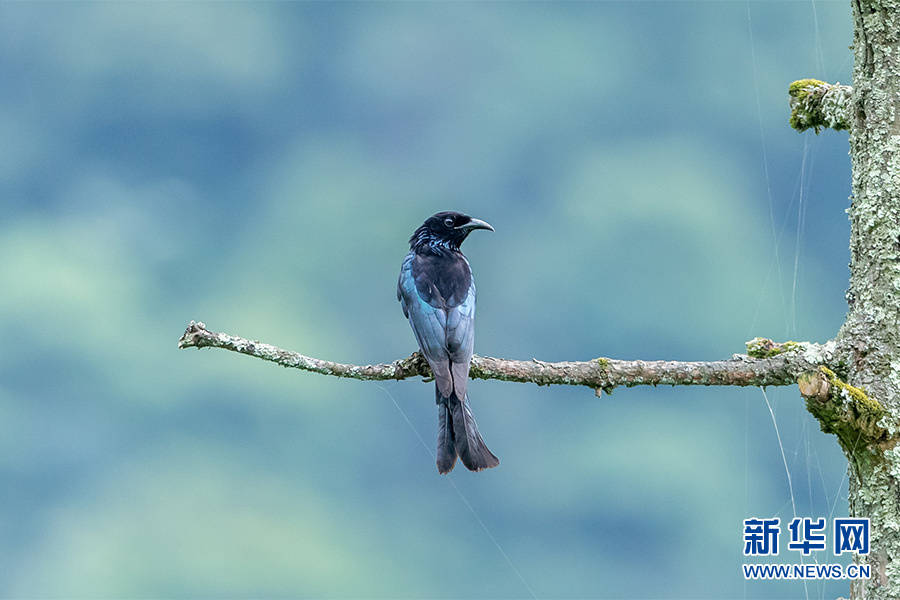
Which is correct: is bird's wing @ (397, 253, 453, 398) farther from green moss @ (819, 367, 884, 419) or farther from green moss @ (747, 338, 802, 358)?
green moss @ (819, 367, 884, 419)

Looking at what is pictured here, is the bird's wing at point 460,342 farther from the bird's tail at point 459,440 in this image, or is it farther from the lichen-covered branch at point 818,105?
the lichen-covered branch at point 818,105

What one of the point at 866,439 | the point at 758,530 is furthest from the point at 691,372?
the point at 758,530

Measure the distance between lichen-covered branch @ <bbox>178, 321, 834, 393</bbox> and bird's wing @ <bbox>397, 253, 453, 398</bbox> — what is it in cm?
47

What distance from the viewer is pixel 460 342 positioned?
4633mm

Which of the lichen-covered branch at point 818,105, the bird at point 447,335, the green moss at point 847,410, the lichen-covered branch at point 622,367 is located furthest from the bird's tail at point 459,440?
the lichen-covered branch at point 818,105

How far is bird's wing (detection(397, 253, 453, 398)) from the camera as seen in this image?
4570 millimetres

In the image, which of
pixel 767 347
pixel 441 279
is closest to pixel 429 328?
pixel 441 279

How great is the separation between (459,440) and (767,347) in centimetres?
153

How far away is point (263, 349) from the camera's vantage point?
403cm

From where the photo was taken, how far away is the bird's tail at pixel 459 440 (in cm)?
454

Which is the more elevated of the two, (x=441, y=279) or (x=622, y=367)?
(x=441, y=279)

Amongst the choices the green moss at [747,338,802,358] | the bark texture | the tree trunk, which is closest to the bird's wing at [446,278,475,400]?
the bark texture

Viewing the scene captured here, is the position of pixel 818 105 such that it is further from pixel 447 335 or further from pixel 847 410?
pixel 447 335

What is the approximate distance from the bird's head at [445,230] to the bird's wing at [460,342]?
0.89 metres
